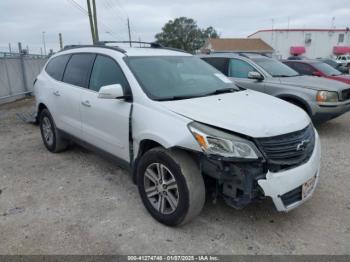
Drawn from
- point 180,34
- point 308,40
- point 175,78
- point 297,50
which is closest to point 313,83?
point 175,78

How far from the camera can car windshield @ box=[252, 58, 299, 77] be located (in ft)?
22.6

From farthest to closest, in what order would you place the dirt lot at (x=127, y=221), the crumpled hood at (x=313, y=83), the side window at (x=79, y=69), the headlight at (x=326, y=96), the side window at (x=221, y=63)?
the side window at (x=221, y=63) < the crumpled hood at (x=313, y=83) < the headlight at (x=326, y=96) < the side window at (x=79, y=69) < the dirt lot at (x=127, y=221)

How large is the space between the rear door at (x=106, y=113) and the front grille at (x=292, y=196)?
5.63 ft

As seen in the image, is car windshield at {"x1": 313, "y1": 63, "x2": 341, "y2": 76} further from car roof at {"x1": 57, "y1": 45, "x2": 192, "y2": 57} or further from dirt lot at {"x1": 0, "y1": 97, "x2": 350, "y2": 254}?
car roof at {"x1": 57, "y1": 45, "x2": 192, "y2": 57}

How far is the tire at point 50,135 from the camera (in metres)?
4.89

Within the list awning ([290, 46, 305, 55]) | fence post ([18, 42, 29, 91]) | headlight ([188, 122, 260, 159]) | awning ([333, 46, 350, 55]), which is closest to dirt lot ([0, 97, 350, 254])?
headlight ([188, 122, 260, 159])

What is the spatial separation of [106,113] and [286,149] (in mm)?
2039

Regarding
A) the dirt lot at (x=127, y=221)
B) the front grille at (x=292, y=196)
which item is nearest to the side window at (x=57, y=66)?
the dirt lot at (x=127, y=221)

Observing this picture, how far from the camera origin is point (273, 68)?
712 centimetres

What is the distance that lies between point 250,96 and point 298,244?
5.61 ft

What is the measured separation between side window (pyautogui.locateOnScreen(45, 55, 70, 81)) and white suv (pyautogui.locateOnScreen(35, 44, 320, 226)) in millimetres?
645

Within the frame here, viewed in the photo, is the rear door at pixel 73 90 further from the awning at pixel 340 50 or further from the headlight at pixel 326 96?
the awning at pixel 340 50

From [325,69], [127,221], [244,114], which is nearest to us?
[244,114]

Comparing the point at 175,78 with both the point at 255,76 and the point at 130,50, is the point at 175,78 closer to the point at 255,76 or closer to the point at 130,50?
the point at 130,50
